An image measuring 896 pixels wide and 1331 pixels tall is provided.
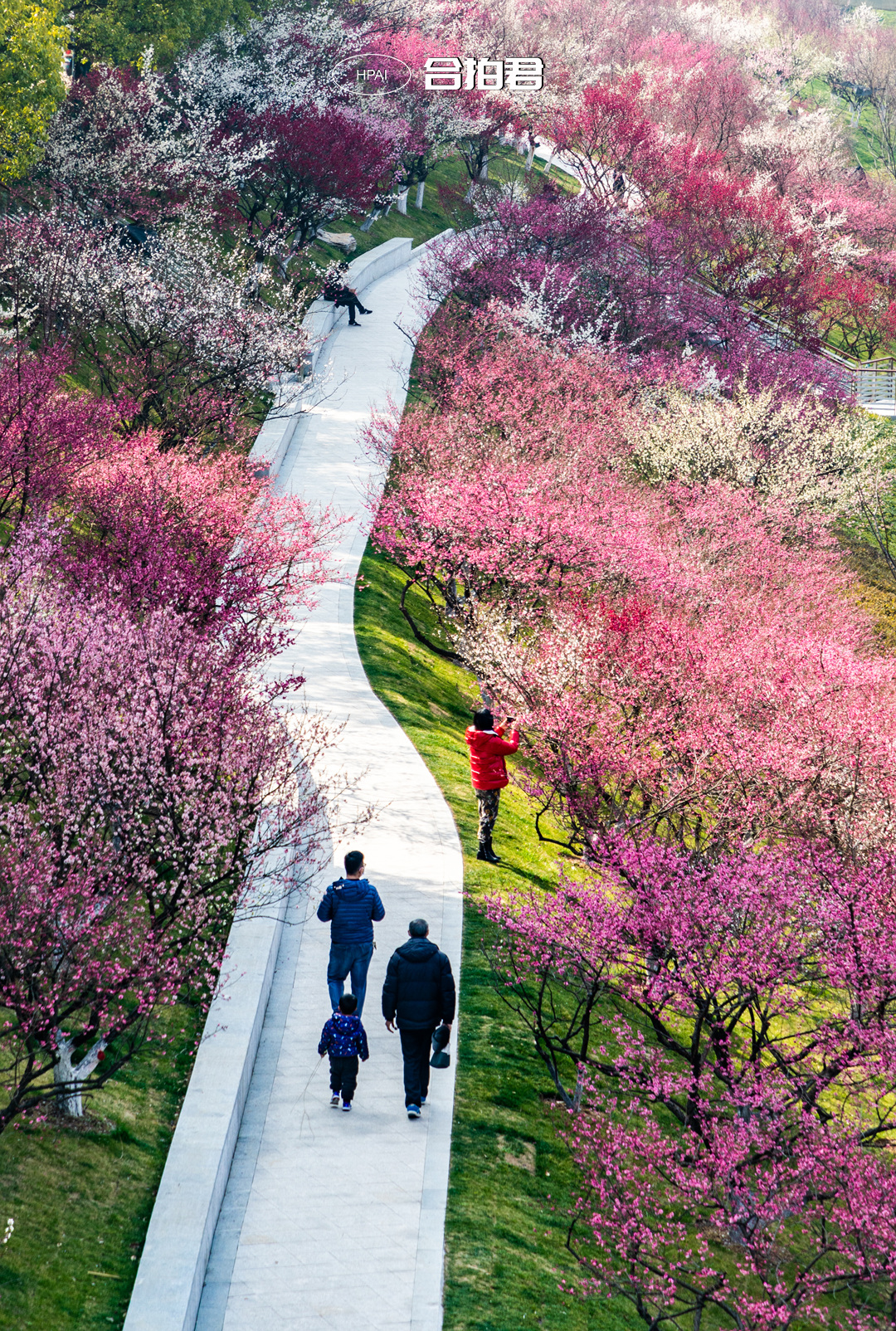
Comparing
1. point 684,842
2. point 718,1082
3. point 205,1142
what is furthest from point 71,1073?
point 684,842

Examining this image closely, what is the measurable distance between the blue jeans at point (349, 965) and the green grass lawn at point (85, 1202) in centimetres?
170

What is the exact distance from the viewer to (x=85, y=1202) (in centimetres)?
930

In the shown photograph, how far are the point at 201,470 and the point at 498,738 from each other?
8850mm

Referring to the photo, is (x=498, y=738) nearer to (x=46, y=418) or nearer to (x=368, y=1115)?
(x=368, y=1115)

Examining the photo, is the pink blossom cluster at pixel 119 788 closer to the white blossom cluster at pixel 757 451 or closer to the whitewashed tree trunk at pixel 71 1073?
the whitewashed tree trunk at pixel 71 1073

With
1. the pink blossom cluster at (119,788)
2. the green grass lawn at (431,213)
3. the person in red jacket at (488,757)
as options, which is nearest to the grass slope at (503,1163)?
the person in red jacket at (488,757)

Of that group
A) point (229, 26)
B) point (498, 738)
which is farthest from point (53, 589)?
point (229, 26)

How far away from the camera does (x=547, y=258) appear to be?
4347cm

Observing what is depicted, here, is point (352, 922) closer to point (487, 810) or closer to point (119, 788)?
point (119, 788)

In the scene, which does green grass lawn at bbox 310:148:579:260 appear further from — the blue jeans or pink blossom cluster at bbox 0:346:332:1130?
the blue jeans

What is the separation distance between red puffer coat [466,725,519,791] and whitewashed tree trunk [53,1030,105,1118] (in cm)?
535

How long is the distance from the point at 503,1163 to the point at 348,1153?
1472mm

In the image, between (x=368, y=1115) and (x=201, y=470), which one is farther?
(x=201, y=470)

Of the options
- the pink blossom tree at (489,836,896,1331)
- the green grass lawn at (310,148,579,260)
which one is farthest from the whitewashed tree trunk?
the green grass lawn at (310,148,579,260)
